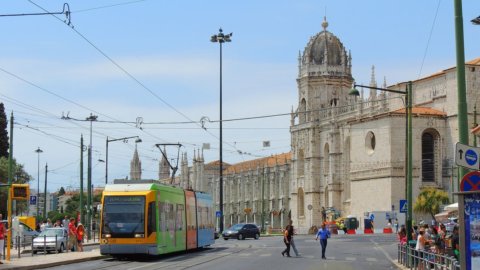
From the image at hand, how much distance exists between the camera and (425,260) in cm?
2097

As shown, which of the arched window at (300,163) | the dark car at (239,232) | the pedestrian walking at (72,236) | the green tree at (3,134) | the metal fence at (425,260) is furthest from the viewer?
the arched window at (300,163)

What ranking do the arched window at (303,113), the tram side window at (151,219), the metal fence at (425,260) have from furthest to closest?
the arched window at (303,113)
the tram side window at (151,219)
the metal fence at (425,260)

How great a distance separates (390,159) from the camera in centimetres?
8956

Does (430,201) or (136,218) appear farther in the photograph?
(430,201)

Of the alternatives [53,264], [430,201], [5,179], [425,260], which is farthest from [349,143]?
[425,260]

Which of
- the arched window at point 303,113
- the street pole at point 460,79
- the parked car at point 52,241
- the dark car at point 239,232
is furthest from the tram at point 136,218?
the arched window at point 303,113

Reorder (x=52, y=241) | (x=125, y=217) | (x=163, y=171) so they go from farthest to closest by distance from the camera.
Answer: (x=163, y=171) < (x=52, y=241) < (x=125, y=217)

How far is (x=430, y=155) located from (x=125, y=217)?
66343 millimetres

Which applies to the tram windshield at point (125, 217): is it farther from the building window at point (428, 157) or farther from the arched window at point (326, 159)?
the arched window at point (326, 159)

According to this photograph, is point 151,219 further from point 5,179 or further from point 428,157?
point 428,157

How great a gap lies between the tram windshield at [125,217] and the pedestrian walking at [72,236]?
8085 mm

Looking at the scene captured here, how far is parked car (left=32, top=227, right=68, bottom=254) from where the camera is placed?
37.1 m

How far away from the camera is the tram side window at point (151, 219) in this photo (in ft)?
96.0

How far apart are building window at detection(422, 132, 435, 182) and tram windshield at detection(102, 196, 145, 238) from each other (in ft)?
214
